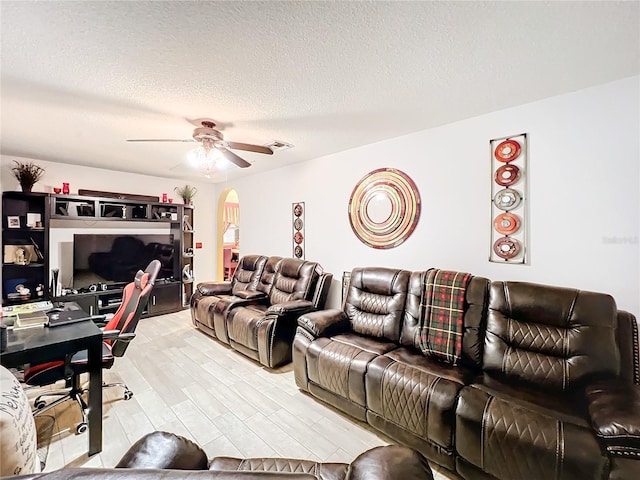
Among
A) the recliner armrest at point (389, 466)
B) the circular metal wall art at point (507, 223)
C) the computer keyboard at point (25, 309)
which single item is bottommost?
the recliner armrest at point (389, 466)

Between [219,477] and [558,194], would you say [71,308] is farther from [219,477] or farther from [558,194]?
[558,194]

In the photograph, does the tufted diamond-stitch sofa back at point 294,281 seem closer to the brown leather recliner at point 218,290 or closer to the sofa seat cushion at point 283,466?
the brown leather recliner at point 218,290

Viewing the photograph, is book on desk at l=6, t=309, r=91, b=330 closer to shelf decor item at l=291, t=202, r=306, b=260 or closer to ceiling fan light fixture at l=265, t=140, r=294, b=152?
ceiling fan light fixture at l=265, t=140, r=294, b=152

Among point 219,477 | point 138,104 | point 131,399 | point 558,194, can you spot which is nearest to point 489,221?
point 558,194

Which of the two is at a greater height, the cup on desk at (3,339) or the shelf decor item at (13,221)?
the shelf decor item at (13,221)

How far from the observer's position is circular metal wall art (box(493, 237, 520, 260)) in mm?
2326

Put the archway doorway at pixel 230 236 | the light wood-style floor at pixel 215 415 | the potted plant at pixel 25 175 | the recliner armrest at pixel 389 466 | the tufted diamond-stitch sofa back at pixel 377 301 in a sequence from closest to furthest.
Result: the recliner armrest at pixel 389 466, the light wood-style floor at pixel 215 415, the tufted diamond-stitch sofa back at pixel 377 301, the potted plant at pixel 25 175, the archway doorway at pixel 230 236

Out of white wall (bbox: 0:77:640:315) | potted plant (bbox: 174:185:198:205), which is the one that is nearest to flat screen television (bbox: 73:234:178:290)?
potted plant (bbox: 174:185:198:205)

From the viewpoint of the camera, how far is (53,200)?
3861mm

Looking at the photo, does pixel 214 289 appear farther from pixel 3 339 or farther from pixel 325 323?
pixel 3 339

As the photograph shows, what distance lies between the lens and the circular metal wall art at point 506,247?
2.33 m

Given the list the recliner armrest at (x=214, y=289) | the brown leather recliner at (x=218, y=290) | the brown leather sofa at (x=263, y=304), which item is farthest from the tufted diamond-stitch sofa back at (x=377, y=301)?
the recliner armrest at (x=214, y=289)

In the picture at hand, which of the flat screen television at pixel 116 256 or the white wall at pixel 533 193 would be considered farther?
the flat screen television at pixel 116 256

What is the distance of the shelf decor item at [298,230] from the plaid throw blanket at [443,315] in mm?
2120
